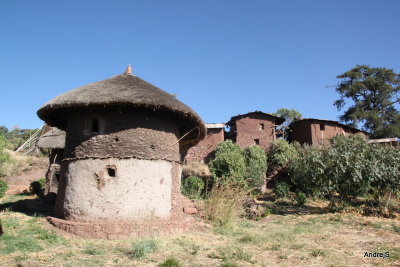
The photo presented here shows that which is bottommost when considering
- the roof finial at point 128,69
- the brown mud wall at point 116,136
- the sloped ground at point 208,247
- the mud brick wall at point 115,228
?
the sloped ground at point 208,247

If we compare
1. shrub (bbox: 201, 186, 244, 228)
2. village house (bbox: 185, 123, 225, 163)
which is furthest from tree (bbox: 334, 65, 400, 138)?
shrub (bbox: 201, 186, 244, 228)

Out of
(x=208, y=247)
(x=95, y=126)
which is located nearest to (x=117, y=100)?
(x=95, y=126)

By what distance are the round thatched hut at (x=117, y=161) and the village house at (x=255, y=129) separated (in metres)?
18.6

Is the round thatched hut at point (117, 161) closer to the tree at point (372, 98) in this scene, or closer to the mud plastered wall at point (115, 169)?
the mud plastered wall at point (115, 169)

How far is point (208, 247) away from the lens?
7895 millimetres

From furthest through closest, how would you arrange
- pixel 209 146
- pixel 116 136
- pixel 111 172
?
1. pixel 209 146
2. pixel 116 136
3. pixel 111 172

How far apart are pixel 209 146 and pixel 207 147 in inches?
7.8

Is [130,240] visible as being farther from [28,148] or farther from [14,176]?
[28,148]

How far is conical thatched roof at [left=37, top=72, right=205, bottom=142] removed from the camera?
8.84 meters

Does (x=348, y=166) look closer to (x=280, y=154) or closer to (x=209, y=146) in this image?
(x=280, y=154)

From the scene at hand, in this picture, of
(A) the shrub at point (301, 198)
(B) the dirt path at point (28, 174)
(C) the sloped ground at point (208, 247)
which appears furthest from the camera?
(B) the dirt path at point (28, 174)

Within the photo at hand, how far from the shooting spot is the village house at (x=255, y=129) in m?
28.1

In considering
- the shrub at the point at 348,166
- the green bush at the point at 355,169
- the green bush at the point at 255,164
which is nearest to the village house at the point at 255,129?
the green bush at the point at 255,164

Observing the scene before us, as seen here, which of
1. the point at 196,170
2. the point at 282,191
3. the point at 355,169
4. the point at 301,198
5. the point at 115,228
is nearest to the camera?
the point at 115,228
